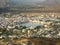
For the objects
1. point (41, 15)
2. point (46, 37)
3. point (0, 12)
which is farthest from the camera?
point (0, 12)

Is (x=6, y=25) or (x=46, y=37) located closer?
(x=46, y=37)

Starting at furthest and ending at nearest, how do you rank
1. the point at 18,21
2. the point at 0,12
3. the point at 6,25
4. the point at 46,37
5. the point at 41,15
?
the point at 0,12
the point at 41,15
the point at 18,21
the point at 6,25
the point at 46,37

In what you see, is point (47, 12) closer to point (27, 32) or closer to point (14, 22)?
point (14, 22)

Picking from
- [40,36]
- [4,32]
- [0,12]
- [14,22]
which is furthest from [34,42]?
[0,12]

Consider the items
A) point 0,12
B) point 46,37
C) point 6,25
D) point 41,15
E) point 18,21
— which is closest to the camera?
point 46,37

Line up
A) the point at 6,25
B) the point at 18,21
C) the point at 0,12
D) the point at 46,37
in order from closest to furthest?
the point at 46,37
the point at 6,25
the point at 18,21
the point at 0,12

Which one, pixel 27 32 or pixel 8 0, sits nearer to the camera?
pixel 27 32

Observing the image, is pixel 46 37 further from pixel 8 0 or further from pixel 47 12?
pixel 8 0

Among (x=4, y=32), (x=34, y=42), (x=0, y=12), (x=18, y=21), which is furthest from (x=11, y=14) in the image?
(x=34, y=42)
